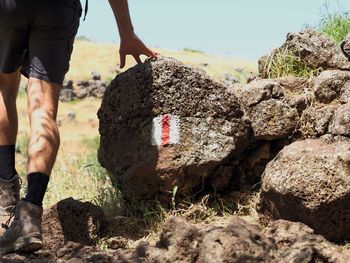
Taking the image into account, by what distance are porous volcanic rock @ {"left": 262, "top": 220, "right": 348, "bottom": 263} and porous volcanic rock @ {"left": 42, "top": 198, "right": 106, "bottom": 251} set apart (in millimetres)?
1483

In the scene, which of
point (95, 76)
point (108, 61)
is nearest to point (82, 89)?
point (95, 76)

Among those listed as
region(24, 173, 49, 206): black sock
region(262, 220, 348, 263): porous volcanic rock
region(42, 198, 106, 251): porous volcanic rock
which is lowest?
region(42, 198, 106, 251): porous volcanic rock

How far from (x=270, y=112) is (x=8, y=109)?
1.89 m

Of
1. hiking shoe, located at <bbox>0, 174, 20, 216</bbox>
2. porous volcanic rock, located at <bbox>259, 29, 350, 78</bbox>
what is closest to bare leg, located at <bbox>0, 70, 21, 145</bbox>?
hiking shoe, located at <bbox>0, 174, 20, 216</bbox>

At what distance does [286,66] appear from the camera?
5.57 metres

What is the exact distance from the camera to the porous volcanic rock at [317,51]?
17.8ft

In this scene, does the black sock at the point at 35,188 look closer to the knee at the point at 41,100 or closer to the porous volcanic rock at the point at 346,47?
the knee at the point at 41,100

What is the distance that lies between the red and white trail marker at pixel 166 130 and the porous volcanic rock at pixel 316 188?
0.88 meters

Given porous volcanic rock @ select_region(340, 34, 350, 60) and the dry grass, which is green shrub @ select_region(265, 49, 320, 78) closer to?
porous volcanic rock @ select_region(340, 34, 350, 60)

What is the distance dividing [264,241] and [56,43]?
5.91 feet

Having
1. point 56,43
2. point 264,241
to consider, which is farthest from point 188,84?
point 264,241

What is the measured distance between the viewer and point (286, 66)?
557cm

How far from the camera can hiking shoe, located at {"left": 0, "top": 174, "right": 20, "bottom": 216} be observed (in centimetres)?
429

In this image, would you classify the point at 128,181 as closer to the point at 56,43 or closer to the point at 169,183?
the point at 169,183
